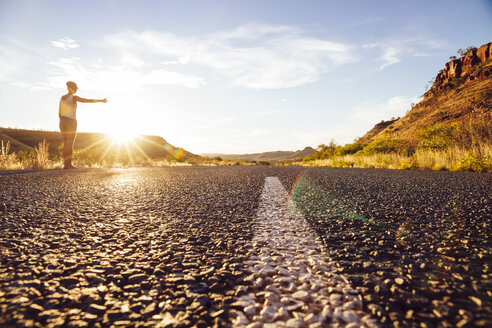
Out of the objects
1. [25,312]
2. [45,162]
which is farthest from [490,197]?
[45,162]

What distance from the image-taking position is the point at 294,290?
1.01 meters

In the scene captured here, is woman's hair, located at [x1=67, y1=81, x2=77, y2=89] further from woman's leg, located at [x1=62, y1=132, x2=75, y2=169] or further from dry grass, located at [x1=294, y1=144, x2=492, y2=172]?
dry grass, located at [x1=294, y1=144, x2=492, y2=172]

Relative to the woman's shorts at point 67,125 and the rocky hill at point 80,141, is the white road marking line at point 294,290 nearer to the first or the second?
the woman's shorts at point 67,125

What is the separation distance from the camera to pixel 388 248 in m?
1.51

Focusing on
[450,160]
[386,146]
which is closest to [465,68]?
[386,146]

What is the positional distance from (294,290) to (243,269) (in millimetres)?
277

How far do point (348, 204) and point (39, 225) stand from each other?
8.91ft

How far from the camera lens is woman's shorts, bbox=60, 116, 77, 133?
8625 millimetres

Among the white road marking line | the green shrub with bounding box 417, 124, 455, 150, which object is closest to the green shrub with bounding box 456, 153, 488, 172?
the green shrub with bounding box 417, 124, 455, 150

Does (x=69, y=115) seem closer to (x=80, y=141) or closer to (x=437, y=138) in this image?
(x=437, y=138)

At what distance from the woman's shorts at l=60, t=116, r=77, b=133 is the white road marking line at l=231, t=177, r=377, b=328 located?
30.2 ft

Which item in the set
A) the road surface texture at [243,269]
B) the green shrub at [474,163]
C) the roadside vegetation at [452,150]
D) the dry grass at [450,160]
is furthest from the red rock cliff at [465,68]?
the road surface texture at [243,269]

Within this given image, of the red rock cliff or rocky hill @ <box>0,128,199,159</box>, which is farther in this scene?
rocky hill @ <box>0,128,199,159</box>

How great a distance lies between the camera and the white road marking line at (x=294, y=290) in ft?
2.75
